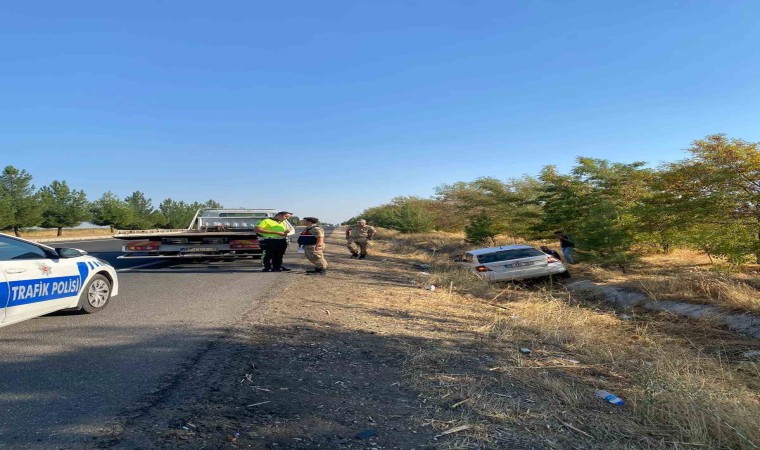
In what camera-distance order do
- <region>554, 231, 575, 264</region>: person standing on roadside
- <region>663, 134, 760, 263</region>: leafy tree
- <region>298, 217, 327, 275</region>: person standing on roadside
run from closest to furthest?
1. <region>663, 134, 760, 263</region>: leafy tree
2. <region>298, 217, 327, 275</region>: person standing on roadside
3. <region>554, 231, 575, 264</region>: person standing on roadside

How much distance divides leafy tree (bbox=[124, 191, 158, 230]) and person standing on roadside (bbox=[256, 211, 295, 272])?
54310 millimetres

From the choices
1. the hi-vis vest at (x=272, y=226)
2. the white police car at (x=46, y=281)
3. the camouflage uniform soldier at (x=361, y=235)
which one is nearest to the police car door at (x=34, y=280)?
the white police car at (x=46, y=281)

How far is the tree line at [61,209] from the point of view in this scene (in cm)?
3978

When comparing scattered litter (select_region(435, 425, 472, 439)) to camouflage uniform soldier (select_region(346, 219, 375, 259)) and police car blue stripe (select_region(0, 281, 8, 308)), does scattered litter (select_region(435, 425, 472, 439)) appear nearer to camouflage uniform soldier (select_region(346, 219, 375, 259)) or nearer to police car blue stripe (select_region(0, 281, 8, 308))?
police car blue stripe (select_region(0, 281, 8, 308))

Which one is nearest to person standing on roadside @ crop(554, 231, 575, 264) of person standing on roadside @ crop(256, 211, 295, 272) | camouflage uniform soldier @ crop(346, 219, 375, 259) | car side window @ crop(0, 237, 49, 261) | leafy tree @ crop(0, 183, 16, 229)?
camouflage uniform soldier @ crop(346, 219, 375, 259)

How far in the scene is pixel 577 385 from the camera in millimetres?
4309

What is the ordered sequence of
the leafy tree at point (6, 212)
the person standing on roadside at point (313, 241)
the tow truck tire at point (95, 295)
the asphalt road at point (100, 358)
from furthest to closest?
the leafy tree at point (6, 212) → the person standing on roadside at point (313, 241) → the tow truck tire at point (95, 295) → the asphalt road at point (100, 358)

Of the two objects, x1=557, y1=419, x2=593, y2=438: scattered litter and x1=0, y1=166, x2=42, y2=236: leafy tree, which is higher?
x1=0, y1=166, x2=42, y2=236: leafy tree

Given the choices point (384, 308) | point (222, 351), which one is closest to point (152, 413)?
point (222, 351)

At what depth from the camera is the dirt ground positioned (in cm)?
307

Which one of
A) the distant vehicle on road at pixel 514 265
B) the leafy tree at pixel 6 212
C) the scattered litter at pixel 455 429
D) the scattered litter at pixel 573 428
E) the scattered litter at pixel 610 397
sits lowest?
the scattered litter at pixel 610 397

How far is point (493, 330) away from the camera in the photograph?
21.2 ft

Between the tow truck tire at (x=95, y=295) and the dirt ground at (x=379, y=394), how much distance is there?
7.37ft

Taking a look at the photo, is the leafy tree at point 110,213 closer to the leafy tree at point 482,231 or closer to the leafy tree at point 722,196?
the leafy tree at point 482,231
